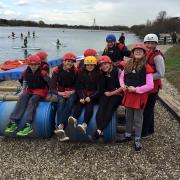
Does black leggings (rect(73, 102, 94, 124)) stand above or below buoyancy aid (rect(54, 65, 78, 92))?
below

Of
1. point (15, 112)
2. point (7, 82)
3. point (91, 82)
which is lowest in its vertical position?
point (7, 82)

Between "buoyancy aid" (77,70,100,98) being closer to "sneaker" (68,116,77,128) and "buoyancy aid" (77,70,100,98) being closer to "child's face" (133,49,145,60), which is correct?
"sneaker" (68,116,77,128)

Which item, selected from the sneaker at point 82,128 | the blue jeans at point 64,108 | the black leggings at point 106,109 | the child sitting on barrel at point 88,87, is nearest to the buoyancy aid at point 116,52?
the child sitting on barrel at point 88,87

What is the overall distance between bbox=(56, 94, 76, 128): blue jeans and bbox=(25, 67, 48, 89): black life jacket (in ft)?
1.53

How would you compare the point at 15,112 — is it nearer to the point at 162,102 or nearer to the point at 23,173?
the point at 23,173

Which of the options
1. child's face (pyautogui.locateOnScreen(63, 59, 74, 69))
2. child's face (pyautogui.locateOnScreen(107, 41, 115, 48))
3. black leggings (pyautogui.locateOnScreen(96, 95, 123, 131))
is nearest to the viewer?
black leggings (pyautogui.locateOnScreen(96, 95, 123, 131))

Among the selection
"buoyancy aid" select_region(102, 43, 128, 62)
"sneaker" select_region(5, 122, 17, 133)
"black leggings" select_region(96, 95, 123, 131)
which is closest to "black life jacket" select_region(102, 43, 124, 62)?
"buoyancy aid" select_region(102, 43, 128, 62)

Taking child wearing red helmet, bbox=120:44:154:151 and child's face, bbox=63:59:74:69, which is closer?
child wearing red helmet, bbox=120:44:154:151

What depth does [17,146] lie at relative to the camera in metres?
5.78

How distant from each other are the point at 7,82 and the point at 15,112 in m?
7.99

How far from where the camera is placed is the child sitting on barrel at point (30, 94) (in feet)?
18.8

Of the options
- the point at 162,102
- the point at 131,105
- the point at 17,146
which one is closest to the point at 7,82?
the point at 162,102

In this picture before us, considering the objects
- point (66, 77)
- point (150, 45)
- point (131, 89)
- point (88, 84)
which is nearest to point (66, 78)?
point (66, 77)

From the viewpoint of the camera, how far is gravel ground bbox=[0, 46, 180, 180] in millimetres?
4781
